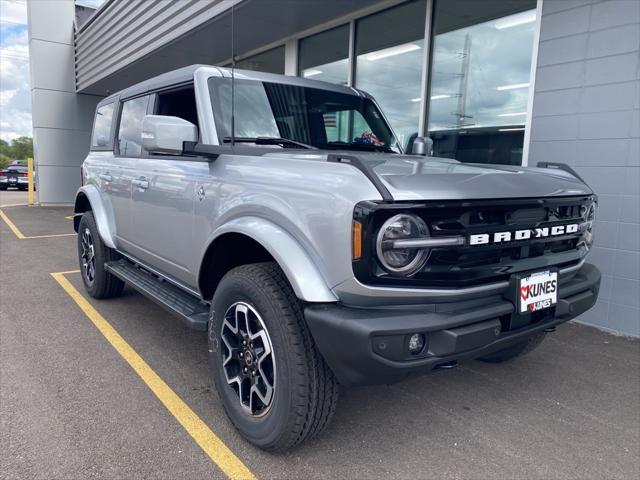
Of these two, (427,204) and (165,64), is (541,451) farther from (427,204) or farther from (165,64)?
(165,64)

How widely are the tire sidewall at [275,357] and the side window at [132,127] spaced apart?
1985mm

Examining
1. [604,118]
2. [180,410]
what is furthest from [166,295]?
[604,118]

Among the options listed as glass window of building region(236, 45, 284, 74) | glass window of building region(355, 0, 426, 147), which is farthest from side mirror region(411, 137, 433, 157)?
glass window of building region(236, 45, 284, 74)

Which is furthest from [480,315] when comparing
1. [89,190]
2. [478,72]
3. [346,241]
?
[478,72]

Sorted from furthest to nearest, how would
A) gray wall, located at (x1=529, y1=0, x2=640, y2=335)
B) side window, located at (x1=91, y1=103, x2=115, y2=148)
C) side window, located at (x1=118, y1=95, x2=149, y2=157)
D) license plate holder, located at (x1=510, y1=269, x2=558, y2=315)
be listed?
1. side window, located at (x1=91, y1=103, x2=115, y2=148)
2. gray wall, located at (x1=529, y1=0, x2=640, y2=335)
3. side window, located at (x1=118, y1=95, x2=149, y2=157)
4. license plate holder, located at (x1=510, y1=269, x2=558, y2=315)

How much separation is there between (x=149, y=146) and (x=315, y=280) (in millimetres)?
1388

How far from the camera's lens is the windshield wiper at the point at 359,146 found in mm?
3442

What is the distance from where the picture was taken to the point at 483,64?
6.07 m

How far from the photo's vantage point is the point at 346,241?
1957mm

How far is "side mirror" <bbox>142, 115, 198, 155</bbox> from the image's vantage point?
2.71m

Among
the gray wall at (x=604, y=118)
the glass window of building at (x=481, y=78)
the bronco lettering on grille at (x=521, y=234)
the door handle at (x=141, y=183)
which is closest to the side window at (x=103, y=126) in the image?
the door handle at (x=141, y=183)

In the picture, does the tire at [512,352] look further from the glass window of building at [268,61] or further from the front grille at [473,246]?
the glass window of building at [268,61]

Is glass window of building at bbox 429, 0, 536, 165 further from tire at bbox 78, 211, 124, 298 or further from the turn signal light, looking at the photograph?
tire at bbox 78, 211, 124, 298

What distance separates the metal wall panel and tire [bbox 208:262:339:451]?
6032 millimetres
